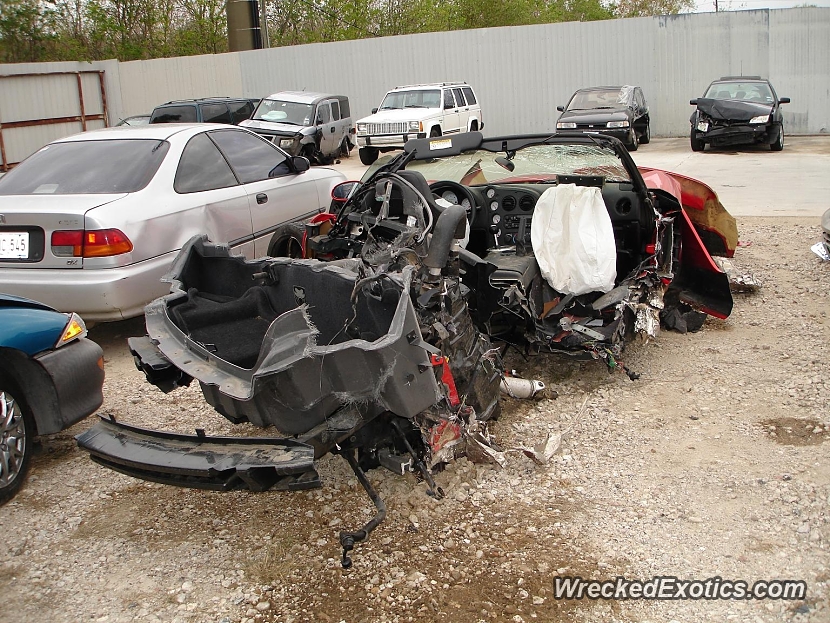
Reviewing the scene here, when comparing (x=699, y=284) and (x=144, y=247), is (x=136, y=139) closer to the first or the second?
(x=144, y=247)

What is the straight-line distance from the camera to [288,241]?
6.41m

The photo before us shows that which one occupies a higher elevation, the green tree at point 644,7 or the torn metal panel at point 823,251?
the green tree at point 644,7

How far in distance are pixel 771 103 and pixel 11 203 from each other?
16.6m

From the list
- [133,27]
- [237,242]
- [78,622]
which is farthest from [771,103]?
[133,27]

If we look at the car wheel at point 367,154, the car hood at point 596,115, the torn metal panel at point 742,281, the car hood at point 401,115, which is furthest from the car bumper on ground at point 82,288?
the car hood at point 596,115

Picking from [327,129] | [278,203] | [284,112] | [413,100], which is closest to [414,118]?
[413,100]

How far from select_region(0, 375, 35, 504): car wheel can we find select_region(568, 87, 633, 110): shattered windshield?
16.8 metres

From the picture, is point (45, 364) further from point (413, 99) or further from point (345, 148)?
point (345, 148)

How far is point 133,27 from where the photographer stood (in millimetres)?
30672

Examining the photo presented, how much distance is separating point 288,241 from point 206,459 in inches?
134

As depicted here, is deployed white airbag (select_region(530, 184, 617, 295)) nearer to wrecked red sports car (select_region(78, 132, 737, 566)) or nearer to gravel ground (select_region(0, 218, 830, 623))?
wrecked red sports car (select_region(78, 132, 737, 566))

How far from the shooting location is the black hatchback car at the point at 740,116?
56.3 feet

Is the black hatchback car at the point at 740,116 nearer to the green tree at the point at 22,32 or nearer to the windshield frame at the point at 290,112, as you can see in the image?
the windshield frame at the point at 290,112

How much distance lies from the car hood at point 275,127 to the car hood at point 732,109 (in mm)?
9358
